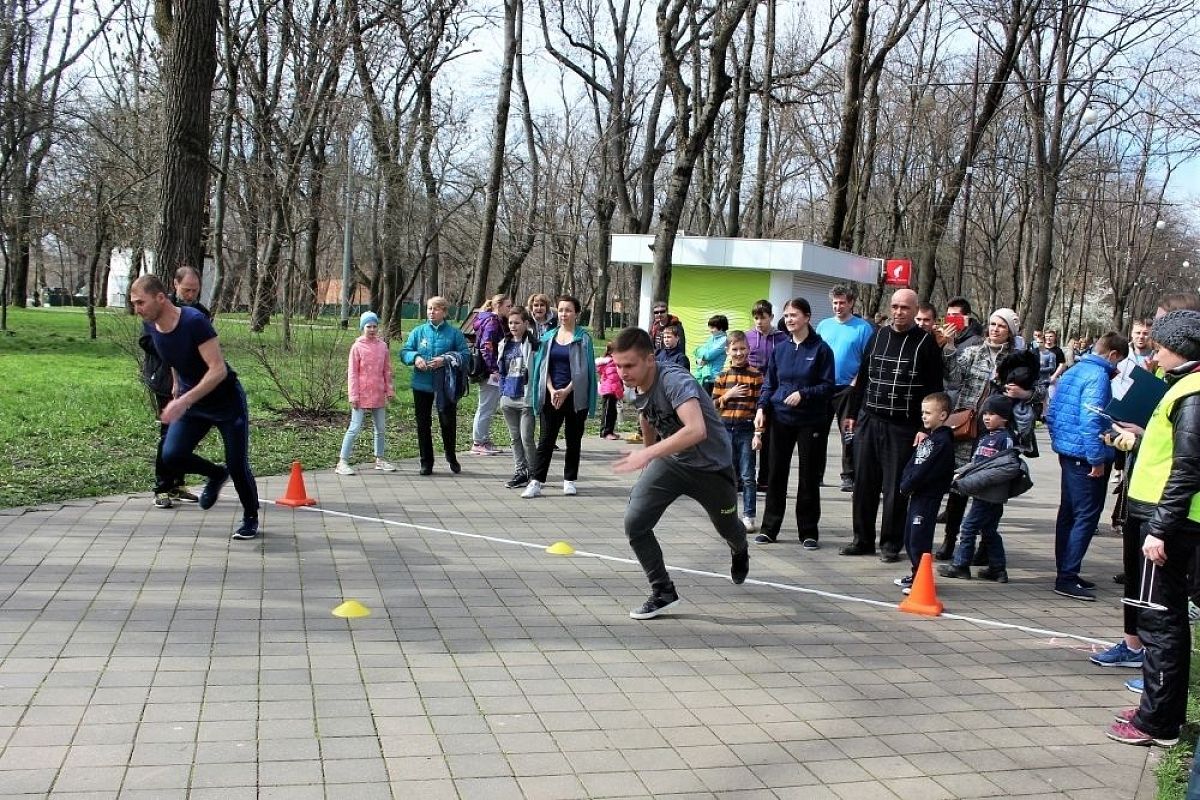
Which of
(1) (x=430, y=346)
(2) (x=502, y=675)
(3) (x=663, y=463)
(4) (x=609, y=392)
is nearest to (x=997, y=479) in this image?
(3) (x=663, y=463)

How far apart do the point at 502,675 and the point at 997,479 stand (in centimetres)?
410

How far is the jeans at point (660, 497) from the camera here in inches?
244

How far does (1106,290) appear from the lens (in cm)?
7331

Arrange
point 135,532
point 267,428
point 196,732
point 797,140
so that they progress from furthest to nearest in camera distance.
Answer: point 797,140
point 267,428
point 135,532
point 196,732

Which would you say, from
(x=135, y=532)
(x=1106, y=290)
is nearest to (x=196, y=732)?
(x=135, y=532)

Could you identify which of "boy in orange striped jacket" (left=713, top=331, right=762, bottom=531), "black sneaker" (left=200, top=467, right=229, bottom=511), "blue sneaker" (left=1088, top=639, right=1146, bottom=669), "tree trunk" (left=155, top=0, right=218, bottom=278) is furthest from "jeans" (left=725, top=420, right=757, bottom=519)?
"tree trunk" (left=155, top=0, right=218, bottom=278)

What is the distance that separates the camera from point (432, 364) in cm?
1100

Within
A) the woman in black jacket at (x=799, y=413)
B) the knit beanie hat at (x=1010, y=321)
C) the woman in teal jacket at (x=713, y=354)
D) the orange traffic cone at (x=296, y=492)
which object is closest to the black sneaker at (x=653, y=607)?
the woman in black jacket at (x=799, y=413)

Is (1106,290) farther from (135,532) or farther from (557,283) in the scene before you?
(135,532)

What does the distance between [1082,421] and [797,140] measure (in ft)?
103

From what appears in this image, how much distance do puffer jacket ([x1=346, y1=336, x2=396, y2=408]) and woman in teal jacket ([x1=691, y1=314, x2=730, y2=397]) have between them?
352 cm

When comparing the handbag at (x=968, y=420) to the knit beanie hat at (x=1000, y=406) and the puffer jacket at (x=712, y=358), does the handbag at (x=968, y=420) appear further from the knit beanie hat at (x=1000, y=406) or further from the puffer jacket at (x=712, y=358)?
the puffer jacket at (x=712, y=358)

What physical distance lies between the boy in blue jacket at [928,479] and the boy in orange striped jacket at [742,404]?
1.85m

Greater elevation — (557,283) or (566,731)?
(557,283)
